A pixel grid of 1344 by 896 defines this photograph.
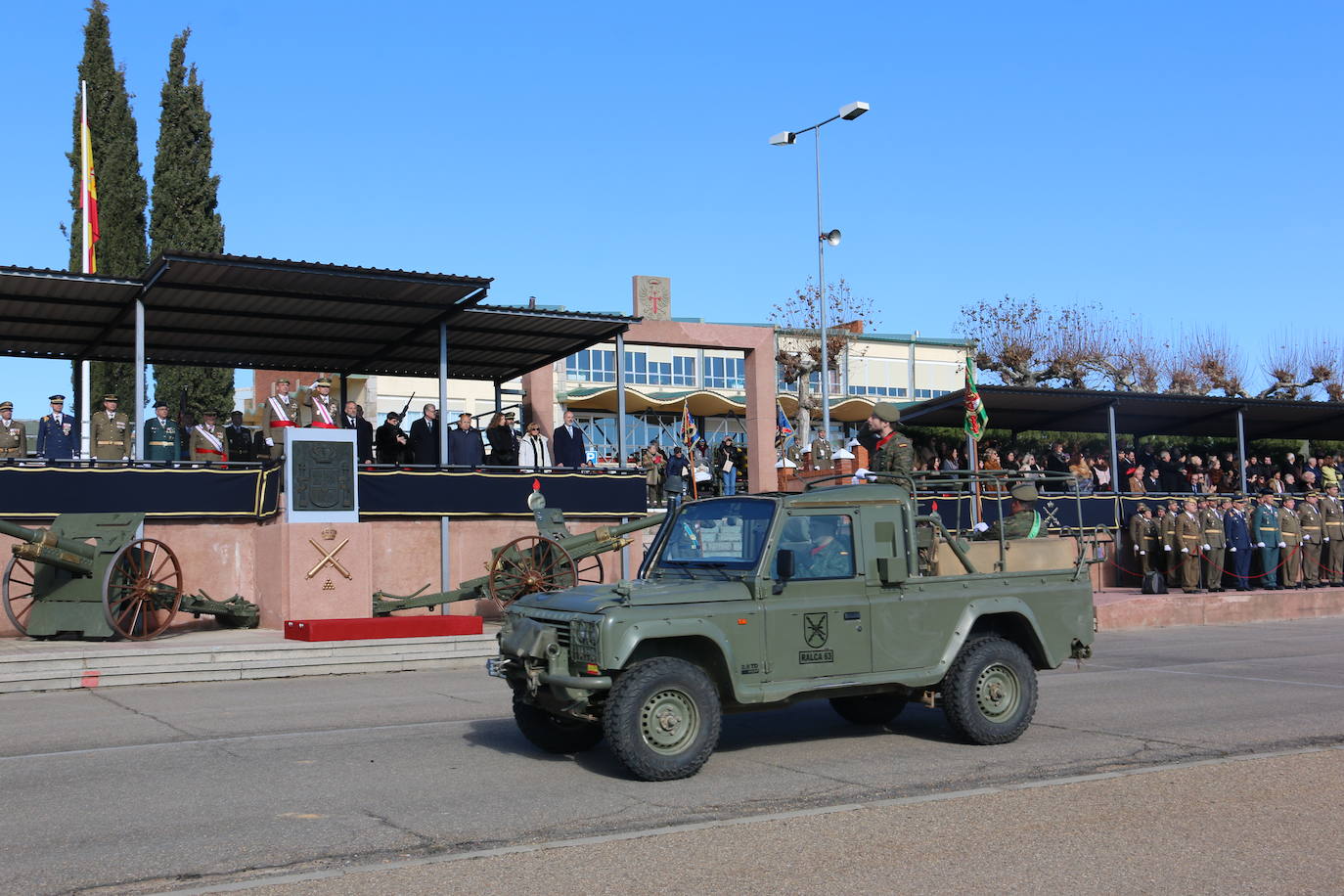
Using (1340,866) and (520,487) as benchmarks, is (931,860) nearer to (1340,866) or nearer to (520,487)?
(1340,866)

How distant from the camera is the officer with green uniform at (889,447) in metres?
11.9

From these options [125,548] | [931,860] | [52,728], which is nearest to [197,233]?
[125,548]

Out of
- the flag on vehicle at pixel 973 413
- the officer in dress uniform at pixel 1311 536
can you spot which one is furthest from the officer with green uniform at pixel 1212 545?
the flag on vehicle at pixel 973 413

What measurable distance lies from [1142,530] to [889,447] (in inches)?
623

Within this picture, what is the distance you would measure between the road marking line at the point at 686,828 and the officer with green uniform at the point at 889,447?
3932mm

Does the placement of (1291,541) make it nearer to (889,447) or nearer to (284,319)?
(889,447)

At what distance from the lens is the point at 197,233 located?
36.1m

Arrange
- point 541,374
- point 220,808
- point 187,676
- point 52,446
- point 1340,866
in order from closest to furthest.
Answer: point 1340,866 < point 220,808 < point 187,676 < point 52,446 < point 541,374

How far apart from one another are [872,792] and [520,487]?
44.3 ft

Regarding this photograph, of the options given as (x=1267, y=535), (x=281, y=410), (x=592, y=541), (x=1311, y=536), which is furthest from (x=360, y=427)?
(x=1311, y=536)

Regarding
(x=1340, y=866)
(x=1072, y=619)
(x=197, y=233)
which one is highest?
(x=197, y=233)

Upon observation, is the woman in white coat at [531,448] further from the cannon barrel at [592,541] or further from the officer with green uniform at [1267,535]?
the officer with green uniform at [1267,535]

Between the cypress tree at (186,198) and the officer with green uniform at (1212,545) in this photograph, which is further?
the cypress tree at (186,198)

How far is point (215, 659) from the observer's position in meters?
14.4
